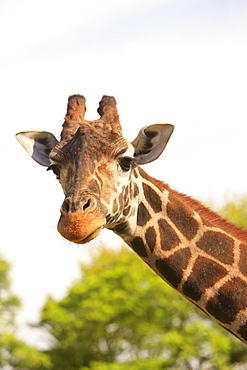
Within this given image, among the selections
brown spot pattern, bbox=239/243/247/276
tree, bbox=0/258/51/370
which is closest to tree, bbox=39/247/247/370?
tree, bbox=0/258/51/370

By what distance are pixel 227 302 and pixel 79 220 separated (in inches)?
80.9

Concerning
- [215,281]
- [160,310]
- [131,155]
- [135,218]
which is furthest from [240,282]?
[160,310]

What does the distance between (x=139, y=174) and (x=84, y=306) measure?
1811 inches

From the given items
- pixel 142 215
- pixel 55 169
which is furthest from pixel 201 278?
pixel 55 169

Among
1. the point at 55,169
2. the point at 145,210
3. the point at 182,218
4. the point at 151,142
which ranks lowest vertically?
the point at 182,218

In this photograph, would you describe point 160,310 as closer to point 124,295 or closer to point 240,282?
point 124,295

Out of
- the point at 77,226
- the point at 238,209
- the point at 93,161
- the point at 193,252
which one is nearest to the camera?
the point at 77,226

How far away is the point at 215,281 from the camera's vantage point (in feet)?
25.3

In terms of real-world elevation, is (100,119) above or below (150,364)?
above

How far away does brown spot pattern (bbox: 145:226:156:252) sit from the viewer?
312 inches

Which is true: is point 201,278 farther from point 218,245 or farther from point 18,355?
point 18,355

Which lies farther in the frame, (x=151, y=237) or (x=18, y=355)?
(x=18, y=355)

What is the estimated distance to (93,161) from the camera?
744cm

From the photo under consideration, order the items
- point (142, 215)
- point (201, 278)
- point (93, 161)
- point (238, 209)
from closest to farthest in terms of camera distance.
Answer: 1. point (93, 161)
2. point (201, 278)
3. point (142, 215)
4. point (238, 209)
